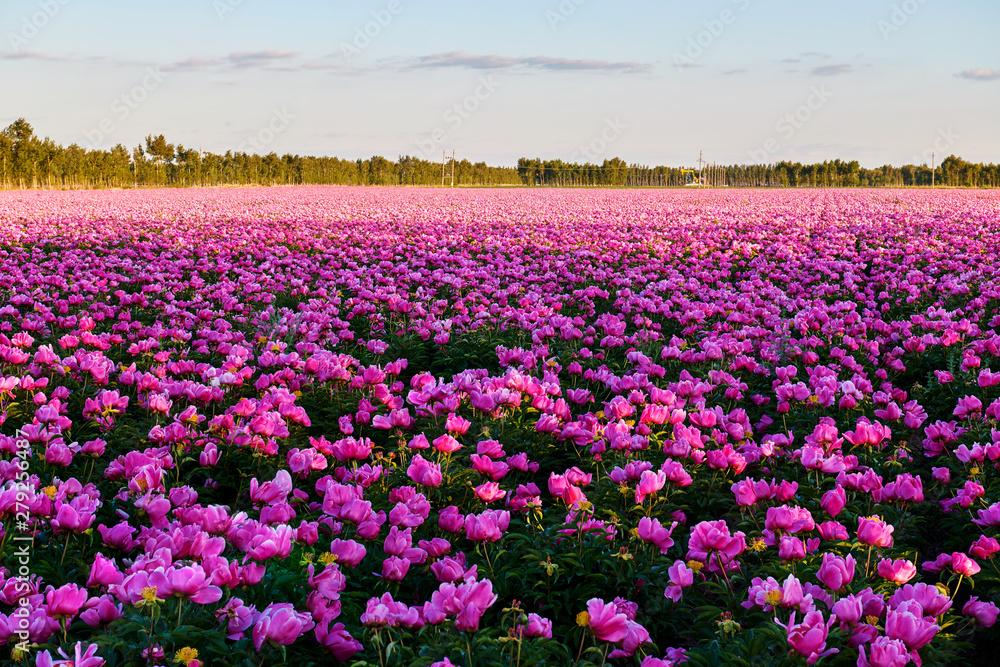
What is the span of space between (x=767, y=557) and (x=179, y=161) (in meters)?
99.6

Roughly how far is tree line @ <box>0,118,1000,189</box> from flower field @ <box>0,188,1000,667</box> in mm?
72726

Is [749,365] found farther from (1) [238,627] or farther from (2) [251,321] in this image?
(2) [251,321]

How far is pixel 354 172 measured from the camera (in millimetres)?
102125

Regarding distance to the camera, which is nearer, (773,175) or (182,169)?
(182,169)

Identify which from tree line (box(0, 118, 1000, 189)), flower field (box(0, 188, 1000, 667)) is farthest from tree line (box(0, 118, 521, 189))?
flower field (box(0, 188, 1000, 667))

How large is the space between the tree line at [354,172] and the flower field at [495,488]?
72726 mm

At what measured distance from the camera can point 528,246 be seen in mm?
14242

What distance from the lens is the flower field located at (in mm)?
2156

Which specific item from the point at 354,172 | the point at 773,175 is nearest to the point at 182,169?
the point at 354,172

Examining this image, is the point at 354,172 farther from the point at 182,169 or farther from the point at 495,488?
the point at 495,488

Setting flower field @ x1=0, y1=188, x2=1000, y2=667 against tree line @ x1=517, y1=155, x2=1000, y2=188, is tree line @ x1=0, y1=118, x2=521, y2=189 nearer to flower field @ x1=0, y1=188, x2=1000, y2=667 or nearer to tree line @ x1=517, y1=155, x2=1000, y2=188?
tree line @ x1=517, y1=155, x2=1000, y2=188

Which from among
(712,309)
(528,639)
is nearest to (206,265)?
(712,309)

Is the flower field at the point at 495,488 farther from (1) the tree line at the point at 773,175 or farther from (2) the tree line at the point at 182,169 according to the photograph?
(1) the tree line at the point at 773,175

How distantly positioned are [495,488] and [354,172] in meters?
104
